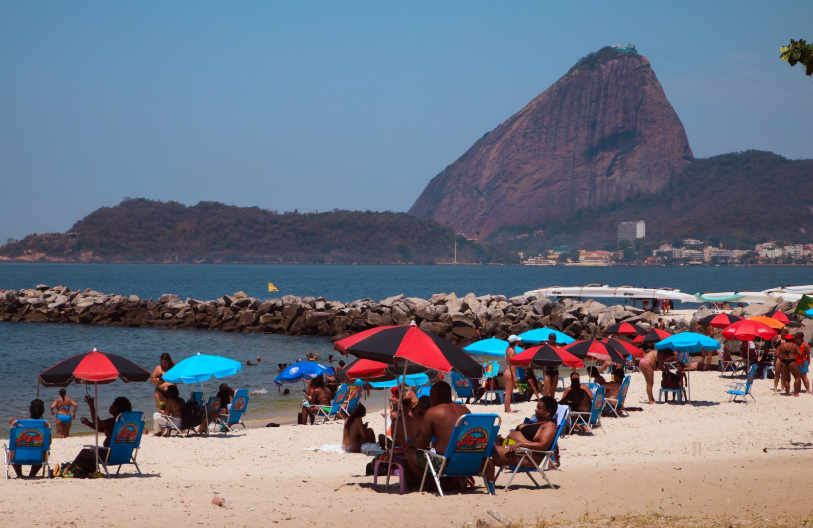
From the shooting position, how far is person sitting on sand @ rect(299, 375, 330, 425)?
527 inches

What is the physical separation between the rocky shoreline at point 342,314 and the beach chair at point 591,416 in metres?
15.8

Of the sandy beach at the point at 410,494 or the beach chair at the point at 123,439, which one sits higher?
the beach chair at the point at 123,439

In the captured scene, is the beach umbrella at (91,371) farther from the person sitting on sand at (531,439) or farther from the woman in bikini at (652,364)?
the woman in bikini at (652,364)

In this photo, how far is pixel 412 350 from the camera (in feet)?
22.1

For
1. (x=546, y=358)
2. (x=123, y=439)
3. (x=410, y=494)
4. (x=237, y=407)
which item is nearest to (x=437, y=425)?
(x=410, y=494)

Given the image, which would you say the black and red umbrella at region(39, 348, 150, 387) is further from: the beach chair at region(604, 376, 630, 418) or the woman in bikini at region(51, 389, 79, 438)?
the beach chair at region(604, 376, 630, 418)

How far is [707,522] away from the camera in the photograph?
6047 millimetres

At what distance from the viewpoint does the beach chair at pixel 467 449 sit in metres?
6.75

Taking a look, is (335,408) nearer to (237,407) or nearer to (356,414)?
(237,407)

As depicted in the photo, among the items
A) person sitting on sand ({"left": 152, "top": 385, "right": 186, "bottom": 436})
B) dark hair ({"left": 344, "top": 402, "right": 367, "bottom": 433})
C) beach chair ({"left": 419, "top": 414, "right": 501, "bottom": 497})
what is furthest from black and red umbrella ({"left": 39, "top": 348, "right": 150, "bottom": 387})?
beach chair ({"left": 419, "top": 414, "right": 501, "bottom": 497})

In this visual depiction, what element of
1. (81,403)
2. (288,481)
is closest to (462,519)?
(288,481)

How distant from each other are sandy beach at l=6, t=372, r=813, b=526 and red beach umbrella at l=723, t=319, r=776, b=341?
402cm

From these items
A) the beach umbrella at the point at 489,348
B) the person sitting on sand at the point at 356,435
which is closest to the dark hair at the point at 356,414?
the person sitting on sand at the point at 356,435

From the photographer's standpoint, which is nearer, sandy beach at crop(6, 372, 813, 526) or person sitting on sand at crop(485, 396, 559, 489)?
sandy beach at crop(6, 372, 813, 526)
